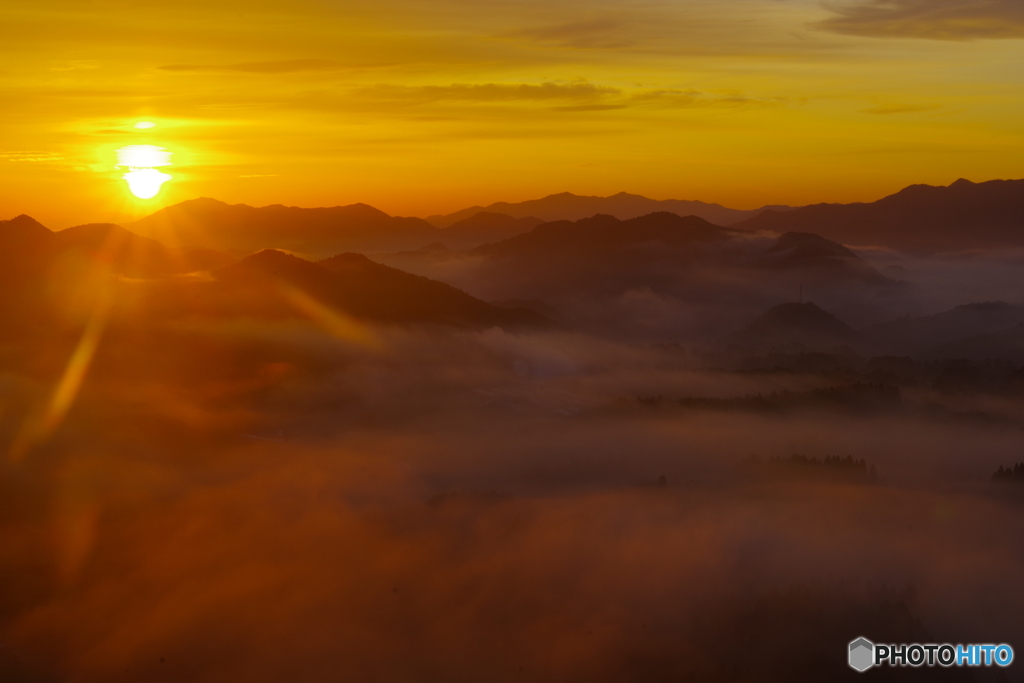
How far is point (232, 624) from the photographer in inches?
7682

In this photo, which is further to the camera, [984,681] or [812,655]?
[812,655]

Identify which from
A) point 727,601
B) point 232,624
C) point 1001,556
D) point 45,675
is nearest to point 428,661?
point 232,624

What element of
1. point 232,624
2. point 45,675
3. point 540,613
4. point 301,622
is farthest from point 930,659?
point 45,675

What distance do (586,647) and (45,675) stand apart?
9679 centimetres

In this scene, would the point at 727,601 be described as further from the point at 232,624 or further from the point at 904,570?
the point at 232,624

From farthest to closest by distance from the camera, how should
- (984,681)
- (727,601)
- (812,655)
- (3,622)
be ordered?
(3,622) < (727,601) < (812,655) < (984,681)

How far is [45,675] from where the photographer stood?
570 feet

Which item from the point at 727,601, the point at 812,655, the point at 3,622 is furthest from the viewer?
the point at 3,622

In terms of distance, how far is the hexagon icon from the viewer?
152m

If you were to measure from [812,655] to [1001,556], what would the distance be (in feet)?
192

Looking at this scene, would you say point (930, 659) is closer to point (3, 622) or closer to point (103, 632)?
point (103, 632)

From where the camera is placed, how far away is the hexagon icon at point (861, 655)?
499 ft

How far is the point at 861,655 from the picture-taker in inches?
6166

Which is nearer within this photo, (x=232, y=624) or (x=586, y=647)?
(x=586, y=647)
